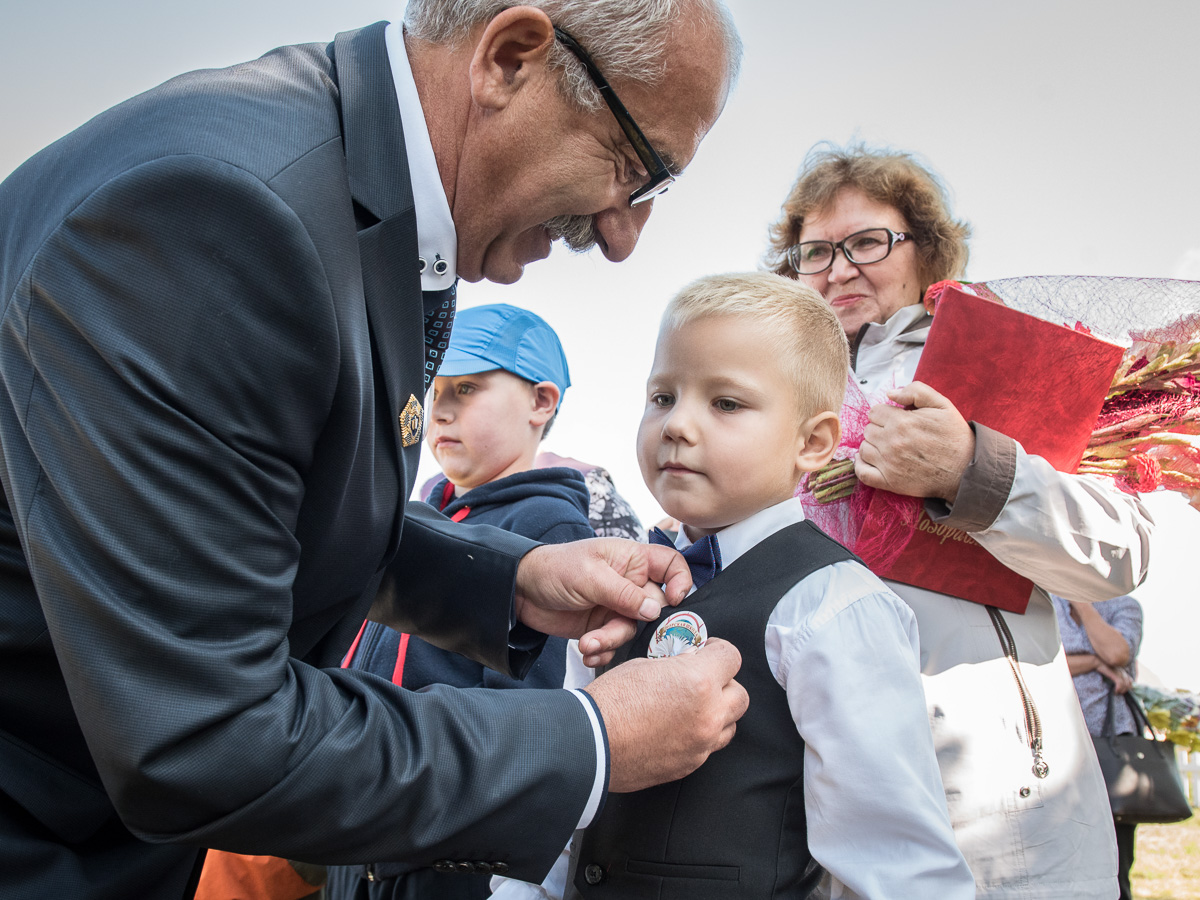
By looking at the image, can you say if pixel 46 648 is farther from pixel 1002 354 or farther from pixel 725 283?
pixel 1002 354

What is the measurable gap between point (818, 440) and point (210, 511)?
4.11ft

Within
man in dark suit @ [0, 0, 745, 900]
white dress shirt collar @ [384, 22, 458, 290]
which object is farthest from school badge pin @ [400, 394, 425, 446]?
white dress shirt collar @ [384, 22, 458, 290]

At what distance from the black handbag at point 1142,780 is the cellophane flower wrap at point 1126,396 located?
5.74ft

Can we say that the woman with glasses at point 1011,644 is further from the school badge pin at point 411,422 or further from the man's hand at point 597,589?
the school badge pin at point 411,422

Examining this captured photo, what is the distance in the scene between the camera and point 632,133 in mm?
1611

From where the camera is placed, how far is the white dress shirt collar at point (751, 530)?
68.2 inches

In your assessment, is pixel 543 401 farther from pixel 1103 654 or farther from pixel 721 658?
pixel 1103 654

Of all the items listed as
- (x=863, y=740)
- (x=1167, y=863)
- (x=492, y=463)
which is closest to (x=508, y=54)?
(x=863, y=740)

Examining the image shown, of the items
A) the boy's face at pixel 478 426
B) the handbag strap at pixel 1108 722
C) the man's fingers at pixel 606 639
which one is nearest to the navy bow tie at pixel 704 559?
the man's fingers at pixel 606 639

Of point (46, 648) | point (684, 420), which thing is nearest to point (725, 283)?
point (684, 420)

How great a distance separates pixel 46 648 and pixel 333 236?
0.71m

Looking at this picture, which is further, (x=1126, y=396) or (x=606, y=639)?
(x=1126, y=396)

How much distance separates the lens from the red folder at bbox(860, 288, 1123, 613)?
2.02m

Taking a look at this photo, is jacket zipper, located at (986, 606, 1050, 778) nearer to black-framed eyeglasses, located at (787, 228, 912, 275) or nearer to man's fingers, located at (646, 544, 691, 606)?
man's fingers, located at (646, 544, 691, 606)
